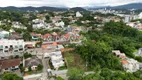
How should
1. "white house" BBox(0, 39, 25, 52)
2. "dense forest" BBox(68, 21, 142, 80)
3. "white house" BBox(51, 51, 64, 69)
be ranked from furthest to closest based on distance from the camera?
"white house" BBox(0, 39, 25, 52) → "white house" BBox(51, 51, 64, 69) → "dense forest" BBox(68, 21, 142, 80)

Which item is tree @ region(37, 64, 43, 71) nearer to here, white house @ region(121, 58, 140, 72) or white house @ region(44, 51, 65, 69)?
white house @ region(44, 51, 65, 69)

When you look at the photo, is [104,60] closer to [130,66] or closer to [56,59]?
[130,66]

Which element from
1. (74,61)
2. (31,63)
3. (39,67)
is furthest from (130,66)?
(31,63)

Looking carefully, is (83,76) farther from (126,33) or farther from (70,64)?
(126,33)

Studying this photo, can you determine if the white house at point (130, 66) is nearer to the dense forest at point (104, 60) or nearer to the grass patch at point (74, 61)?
the dense forest at point (104, 60)

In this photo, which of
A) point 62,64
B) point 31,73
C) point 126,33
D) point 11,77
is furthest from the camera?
point 126,33

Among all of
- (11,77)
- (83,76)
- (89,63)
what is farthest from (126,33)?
(11,77)

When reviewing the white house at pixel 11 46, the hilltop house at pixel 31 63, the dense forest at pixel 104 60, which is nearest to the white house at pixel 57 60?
the hilltop house at pixel 31 63

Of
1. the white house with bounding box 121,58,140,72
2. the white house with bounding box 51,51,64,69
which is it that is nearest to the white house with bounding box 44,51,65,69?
the white house with bounding box 51,51,64,69

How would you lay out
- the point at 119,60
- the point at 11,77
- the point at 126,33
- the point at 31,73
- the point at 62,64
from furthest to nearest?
the point at 126,33 < the point at 119,60 < the point at 62,64 < the point at 31,73 < the point at 11,77

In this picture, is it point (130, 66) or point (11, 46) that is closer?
point (130, 66)

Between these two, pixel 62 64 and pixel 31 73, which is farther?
pixel 62 64
